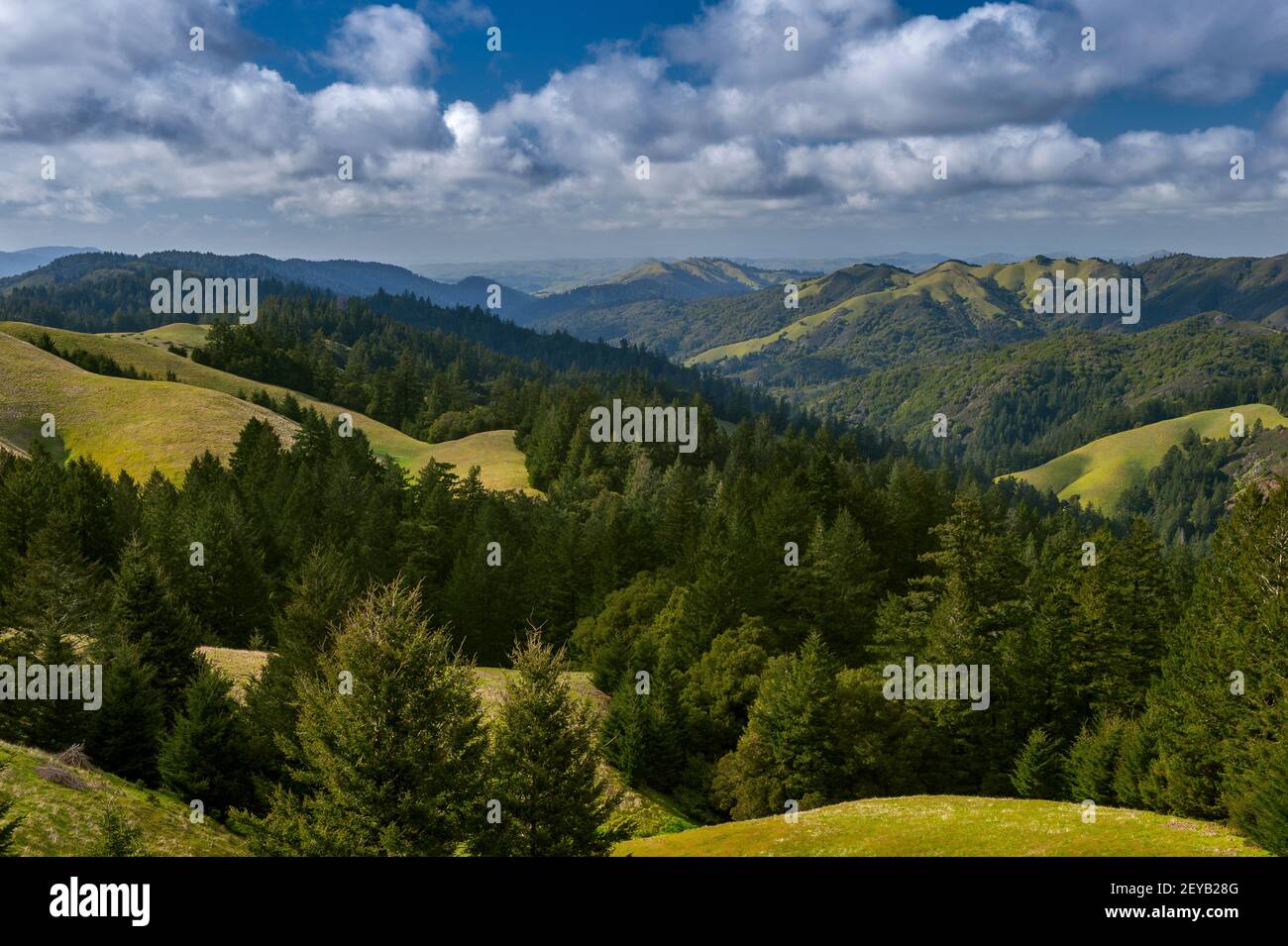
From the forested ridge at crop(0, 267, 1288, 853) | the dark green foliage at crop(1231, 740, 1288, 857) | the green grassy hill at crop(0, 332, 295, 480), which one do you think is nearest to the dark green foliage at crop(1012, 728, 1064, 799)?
the forested ridge at crop(0, 267, 1288, 853)

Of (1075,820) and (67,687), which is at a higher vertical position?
(67,687)

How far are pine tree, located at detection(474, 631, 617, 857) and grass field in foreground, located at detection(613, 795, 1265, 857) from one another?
9020mm

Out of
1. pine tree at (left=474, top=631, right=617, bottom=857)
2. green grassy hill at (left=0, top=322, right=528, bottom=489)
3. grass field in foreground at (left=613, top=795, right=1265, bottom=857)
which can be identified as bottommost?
grass field in foreground at (left=613, top=795, right=1265, bottom=857)

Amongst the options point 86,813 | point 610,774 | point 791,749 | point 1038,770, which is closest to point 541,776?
point 86,813

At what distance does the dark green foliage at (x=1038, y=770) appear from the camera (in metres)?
50.1

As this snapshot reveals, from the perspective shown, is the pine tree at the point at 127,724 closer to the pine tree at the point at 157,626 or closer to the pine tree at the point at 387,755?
the pine tree at the point at 157,626

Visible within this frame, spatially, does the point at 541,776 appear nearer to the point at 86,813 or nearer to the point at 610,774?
the point at 86,813

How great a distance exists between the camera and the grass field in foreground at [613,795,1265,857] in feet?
103

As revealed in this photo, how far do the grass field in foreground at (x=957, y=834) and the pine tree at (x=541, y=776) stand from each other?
9020 millimetres

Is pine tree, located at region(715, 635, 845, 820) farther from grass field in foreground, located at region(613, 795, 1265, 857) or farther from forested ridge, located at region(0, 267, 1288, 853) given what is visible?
grass field in foreground, located at region(613, 795, 1265, 857)
